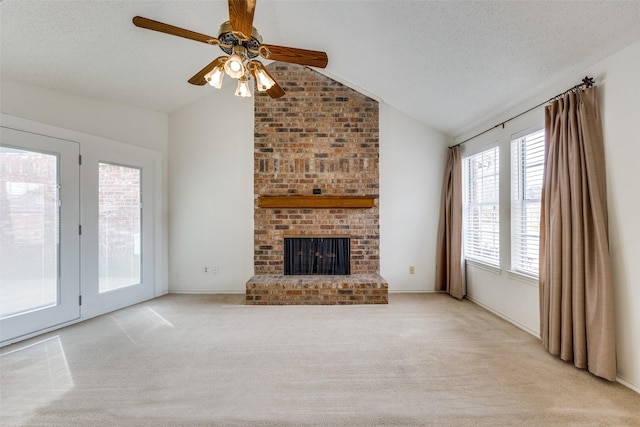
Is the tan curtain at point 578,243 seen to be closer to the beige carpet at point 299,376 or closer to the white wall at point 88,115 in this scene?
the beige carpet at point 299,376

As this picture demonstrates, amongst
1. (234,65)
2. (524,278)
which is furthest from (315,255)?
(234,65)

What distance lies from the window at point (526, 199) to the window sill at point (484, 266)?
236mm

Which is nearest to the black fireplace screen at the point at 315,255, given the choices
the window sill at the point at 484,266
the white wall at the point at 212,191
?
the white wall at the point at 212,191

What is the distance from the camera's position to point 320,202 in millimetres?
4004

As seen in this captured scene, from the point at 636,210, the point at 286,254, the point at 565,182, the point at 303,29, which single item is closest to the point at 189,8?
the point at 303,29

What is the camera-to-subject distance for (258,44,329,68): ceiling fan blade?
202 centimetres

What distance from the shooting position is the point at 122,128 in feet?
11.7

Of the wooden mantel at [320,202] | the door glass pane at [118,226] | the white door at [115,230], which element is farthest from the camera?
the wooden mantel at [320,202]

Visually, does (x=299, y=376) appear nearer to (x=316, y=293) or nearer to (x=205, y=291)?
(x=316, y=293)

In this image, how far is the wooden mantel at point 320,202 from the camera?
400cm

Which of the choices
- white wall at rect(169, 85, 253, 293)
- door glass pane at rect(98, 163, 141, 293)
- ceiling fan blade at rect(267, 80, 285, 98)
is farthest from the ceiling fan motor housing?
door glass pane at rect(98, 163, 141, 293)

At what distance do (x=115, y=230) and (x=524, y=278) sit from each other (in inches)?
187

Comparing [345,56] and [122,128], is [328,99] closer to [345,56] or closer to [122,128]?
[345,56]

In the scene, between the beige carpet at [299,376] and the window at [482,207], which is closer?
the beige carpet at [299,376]
